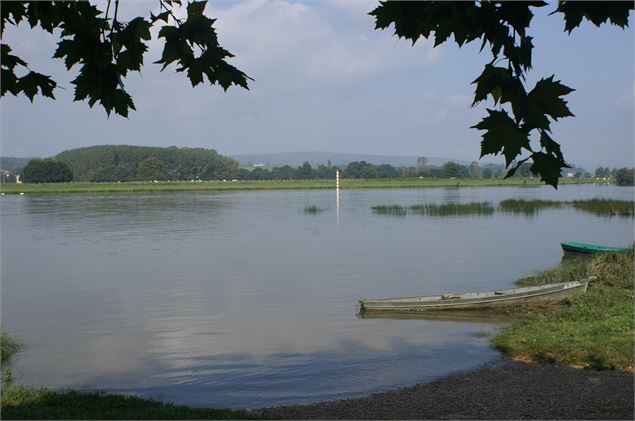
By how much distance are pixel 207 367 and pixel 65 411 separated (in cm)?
725

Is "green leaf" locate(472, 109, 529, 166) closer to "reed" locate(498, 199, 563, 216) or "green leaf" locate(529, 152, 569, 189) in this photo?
"green leaf" locate(529, 152, 569, 189)

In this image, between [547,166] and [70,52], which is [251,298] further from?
[547,166]

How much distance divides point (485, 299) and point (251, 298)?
941cm

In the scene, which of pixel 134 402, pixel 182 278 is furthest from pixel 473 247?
pixel 134 402

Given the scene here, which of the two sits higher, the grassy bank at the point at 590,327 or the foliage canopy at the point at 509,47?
the foliage canopy at the point at 509,47

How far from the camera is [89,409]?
31.6ft

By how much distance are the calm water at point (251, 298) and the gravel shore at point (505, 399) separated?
180 cm

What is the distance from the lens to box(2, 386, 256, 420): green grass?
29.6ft

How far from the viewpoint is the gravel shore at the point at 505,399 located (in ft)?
32.5

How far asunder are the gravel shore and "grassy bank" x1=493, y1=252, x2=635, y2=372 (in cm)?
69

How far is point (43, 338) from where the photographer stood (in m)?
19.9

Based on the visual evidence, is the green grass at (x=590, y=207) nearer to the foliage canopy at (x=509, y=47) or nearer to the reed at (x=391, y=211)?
the reed at (x=391, y=211)

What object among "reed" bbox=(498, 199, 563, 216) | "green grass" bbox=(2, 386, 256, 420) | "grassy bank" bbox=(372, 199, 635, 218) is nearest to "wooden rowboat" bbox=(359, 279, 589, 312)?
"green grass" bbox=(2, 386, 256, 420)

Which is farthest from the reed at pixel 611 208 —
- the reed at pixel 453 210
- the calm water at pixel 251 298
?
the reed at pixel 453 210
